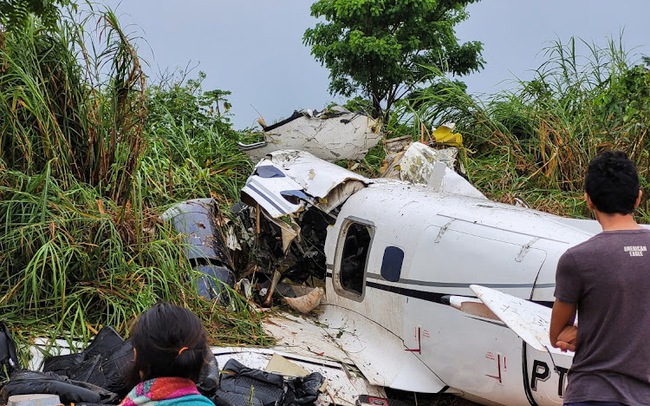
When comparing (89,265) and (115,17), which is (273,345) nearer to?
(89,265)

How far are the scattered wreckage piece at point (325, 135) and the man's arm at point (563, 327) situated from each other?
25.2 ft

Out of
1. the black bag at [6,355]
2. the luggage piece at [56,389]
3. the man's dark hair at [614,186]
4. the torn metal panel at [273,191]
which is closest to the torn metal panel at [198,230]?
the torn metal panel at [273,191]

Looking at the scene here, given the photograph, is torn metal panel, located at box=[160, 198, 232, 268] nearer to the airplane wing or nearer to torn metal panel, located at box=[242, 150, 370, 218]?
torn metal panel, located at box=[242, 150, 370, 218]

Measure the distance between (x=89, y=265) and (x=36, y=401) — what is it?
2545 mm

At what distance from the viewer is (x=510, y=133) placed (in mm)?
13828

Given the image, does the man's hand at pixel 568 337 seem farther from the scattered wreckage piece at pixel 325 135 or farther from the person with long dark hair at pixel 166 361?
the scattered wreckage piece at pixel 325 135

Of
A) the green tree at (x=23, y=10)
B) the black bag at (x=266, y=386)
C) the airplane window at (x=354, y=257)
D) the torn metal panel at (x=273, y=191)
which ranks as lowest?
the black bag at (x=266, y=386)

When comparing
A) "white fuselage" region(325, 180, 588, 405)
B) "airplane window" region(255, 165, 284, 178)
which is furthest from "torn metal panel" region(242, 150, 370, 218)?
"white fuselage" region(325, 180, 588, 405)

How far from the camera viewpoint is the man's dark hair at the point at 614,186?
3.27 m

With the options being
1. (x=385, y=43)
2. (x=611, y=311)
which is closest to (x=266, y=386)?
(x=611, y=311)

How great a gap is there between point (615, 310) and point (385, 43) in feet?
63.6

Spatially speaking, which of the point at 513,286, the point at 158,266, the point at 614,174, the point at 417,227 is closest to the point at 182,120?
the point at 158,266

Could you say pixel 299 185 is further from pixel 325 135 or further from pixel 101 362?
pixel 101 362

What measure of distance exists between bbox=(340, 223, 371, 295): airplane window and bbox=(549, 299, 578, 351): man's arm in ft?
15.8
